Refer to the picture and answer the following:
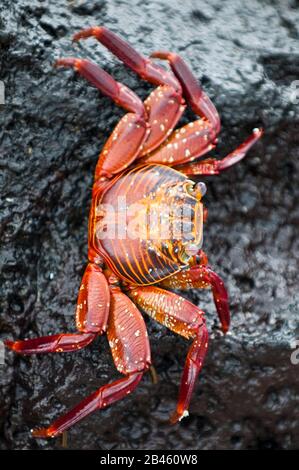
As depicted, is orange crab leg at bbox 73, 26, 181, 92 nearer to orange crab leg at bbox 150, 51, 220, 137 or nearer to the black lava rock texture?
orange crab leg at bbox 150, 51, 220, 137

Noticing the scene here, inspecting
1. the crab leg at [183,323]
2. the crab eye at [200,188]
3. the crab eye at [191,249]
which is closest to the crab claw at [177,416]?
the crab leg at [183,323]

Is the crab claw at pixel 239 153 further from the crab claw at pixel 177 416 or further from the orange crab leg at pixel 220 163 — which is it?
the crab claw at pixel 177 416

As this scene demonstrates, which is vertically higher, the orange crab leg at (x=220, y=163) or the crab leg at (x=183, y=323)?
the orange crab leg at (x=220, y=163)

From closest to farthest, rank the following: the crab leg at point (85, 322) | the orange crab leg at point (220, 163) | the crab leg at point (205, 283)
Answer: the crab leg at point (85, 322) → the crab leg at point (205, 283) → the orange crab leg at point (220, 163)

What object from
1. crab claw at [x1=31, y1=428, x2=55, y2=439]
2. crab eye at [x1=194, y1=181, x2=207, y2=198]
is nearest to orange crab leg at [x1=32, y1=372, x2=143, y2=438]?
crab claw at [x1=31, y1=428, x2=55, y2=439]

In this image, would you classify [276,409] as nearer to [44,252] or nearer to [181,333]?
[181,333]
